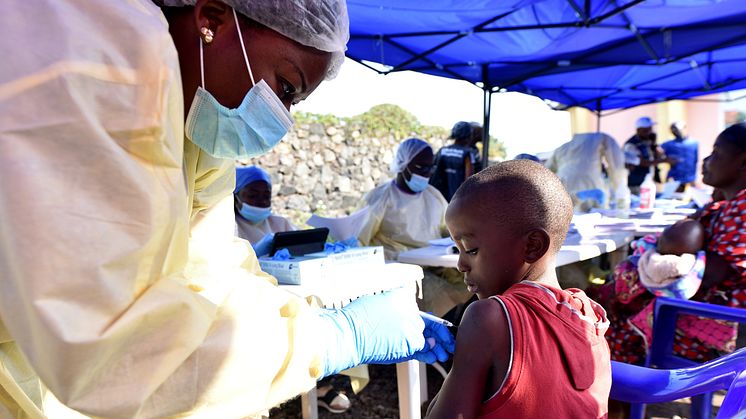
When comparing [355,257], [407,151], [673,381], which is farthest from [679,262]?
[407,151]

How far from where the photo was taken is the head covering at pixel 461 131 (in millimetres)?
6715

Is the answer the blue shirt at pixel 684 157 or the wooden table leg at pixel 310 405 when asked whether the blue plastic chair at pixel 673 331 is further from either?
the blue shirt at pixel 684 157

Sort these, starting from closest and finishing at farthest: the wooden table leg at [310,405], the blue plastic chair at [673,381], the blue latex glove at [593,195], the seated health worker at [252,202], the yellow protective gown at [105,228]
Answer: the yellow protective gown at [105,228], the blue plastic chair at [673,381], the wooden table leg at [310,405], the seated health worker at [252,202], the blue latex glove at [593,195]

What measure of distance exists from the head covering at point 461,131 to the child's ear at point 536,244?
18.0 feet

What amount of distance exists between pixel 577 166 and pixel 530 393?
5454 mm

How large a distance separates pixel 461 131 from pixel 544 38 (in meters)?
1.58

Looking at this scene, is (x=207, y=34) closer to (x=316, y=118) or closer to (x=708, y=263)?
(x=708, y=263)

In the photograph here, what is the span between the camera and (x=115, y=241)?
78 cm

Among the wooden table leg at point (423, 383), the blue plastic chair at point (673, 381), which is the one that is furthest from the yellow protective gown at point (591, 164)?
the blue plastic chair at point (673, 381)

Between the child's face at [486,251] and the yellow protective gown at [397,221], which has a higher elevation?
the child's face at [486,251]

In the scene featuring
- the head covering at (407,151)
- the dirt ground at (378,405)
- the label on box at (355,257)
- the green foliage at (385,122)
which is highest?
the green foliage at (385,122)

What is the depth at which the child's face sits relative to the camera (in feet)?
4.38

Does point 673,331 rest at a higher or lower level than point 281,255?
lower

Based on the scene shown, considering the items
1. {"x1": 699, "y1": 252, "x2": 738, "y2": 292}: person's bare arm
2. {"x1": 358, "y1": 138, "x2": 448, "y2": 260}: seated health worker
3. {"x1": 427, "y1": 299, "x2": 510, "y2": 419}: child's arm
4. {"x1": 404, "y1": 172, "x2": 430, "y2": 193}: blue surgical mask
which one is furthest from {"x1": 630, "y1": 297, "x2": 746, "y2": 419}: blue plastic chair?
{"x1": 404, "y1": 172, "x2": 430, "y2": 193}: blue surgical mask
